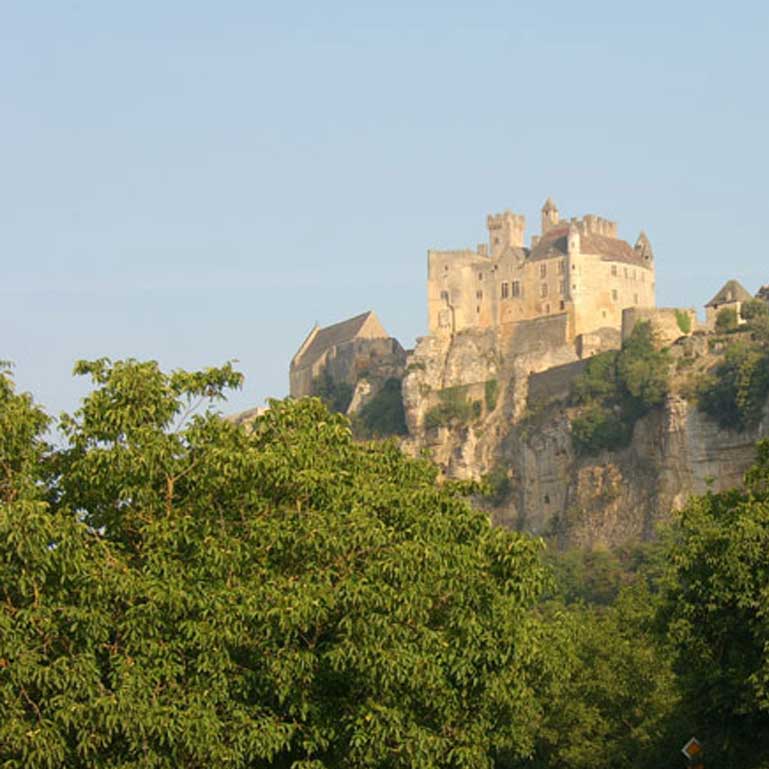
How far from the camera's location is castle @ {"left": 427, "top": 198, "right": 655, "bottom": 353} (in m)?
120

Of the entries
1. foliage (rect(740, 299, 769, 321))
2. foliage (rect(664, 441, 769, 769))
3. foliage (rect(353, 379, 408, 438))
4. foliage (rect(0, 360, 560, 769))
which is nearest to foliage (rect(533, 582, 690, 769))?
foliage (rect(664, 441, 769, 769))

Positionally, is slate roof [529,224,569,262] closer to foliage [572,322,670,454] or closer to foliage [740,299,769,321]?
foliage [572,322,670,454]

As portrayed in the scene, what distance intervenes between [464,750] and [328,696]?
261 centimetres

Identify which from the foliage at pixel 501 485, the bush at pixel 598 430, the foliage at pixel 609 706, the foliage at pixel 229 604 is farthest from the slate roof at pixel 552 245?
the foliage at pixel 229 604

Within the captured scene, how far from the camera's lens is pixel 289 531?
31.5m

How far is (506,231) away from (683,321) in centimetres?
2877

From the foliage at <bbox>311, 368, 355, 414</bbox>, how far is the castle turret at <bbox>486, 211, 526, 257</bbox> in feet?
48.7

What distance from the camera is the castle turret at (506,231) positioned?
13525cm

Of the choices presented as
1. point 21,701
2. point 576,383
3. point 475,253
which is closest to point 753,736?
point 21,701

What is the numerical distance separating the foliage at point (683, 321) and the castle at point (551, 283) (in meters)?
7.39

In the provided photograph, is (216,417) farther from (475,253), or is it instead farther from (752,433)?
(475,253)

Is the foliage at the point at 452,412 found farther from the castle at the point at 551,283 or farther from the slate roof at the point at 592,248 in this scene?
the slate roof at the point at 592,248

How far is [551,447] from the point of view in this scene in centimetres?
10775

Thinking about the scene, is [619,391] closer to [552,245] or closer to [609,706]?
[552,245]
